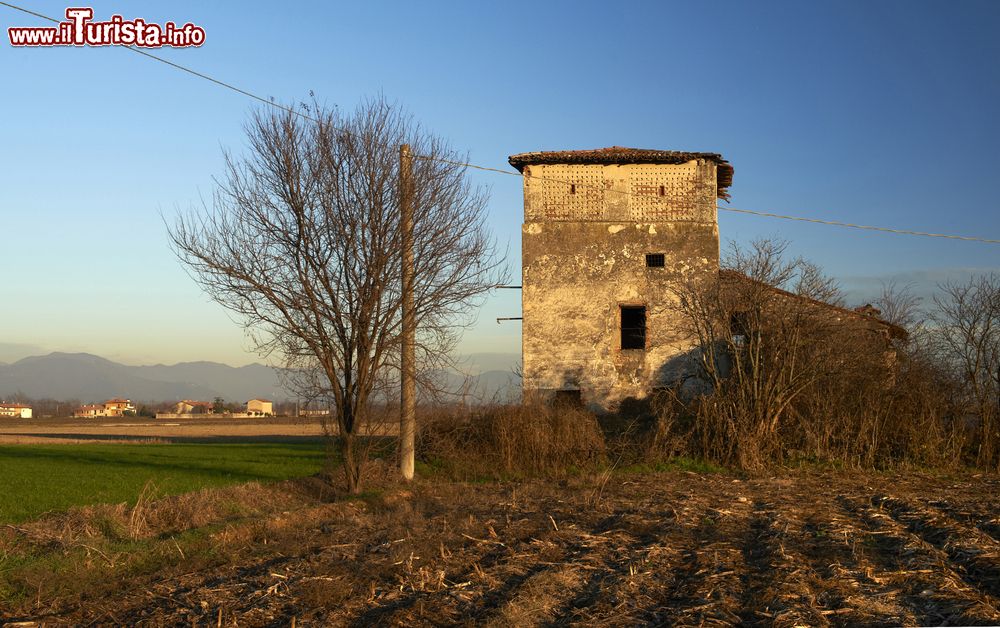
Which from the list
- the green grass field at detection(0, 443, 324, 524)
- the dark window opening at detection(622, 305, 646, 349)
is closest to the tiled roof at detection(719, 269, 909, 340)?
the dark window opening at detection(622, 305, 646, 349)

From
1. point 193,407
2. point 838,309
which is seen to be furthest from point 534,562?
point 193,407

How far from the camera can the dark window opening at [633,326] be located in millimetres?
23688

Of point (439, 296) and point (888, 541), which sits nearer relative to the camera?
point (888, 541)

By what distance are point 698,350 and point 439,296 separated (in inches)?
408

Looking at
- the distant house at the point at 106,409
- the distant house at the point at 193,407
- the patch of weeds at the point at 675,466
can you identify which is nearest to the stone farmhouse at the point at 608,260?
the patch of weeds at the point at 675,466

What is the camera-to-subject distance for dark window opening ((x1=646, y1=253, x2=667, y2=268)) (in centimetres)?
2358

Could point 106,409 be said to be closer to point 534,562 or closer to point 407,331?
point 407,331

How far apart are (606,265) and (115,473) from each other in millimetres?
14205

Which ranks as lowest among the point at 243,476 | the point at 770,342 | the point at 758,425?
the point at 243,476

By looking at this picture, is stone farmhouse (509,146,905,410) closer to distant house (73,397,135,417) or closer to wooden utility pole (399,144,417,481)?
wooden utility pole (399,144,417,481)

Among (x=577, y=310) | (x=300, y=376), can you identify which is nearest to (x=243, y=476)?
(x=300, y=376)

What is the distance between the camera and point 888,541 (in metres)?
8.30

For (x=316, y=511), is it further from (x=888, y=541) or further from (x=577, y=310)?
(x=577, y=310)

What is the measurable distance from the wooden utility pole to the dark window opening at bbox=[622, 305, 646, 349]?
9623 millimetres
